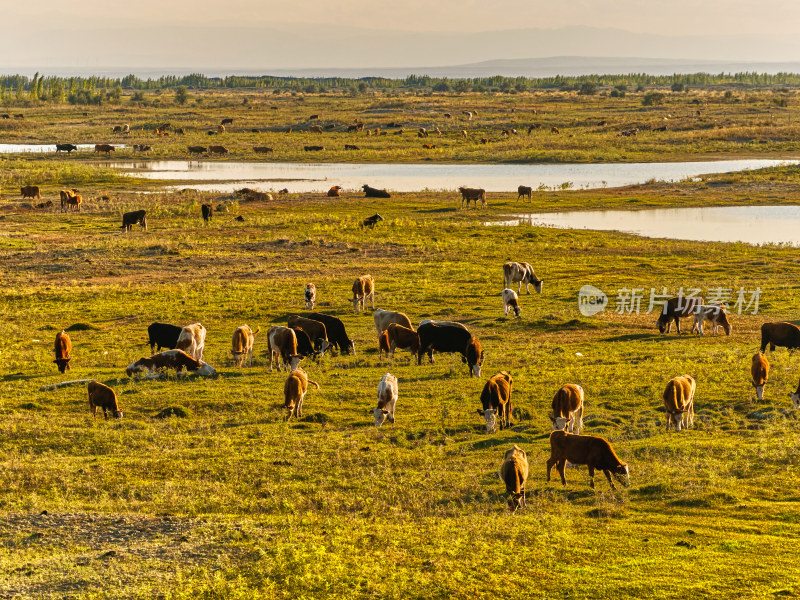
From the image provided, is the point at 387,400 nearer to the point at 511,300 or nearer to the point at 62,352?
the point at 62,352

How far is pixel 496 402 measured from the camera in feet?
60.2

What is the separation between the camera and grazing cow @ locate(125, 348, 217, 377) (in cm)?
2256

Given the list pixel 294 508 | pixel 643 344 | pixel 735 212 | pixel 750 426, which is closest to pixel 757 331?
pixel 643 344

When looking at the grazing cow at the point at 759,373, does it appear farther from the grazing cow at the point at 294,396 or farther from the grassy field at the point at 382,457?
the grazing cow at the point at 294,396

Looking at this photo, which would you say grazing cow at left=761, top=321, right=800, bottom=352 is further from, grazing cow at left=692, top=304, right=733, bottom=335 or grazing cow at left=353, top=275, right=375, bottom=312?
grazing cow at left=353, top=275, right=375, bottom=312

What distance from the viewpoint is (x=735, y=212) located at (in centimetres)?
5731

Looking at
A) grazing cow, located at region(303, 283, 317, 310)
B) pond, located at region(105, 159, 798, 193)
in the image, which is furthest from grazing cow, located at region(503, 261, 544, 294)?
pond, located at region(105, 159, 798, 193)

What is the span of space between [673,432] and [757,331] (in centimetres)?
1184

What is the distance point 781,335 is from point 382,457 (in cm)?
1426

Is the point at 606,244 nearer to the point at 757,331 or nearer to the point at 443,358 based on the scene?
the point at 757,331

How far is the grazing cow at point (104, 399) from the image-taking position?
18906 mm

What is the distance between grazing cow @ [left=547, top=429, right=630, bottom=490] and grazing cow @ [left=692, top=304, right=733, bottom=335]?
14.3 m

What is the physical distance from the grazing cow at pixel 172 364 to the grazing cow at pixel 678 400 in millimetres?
11571

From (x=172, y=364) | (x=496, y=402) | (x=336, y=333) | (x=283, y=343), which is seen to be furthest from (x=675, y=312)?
(x=172, y=364)
